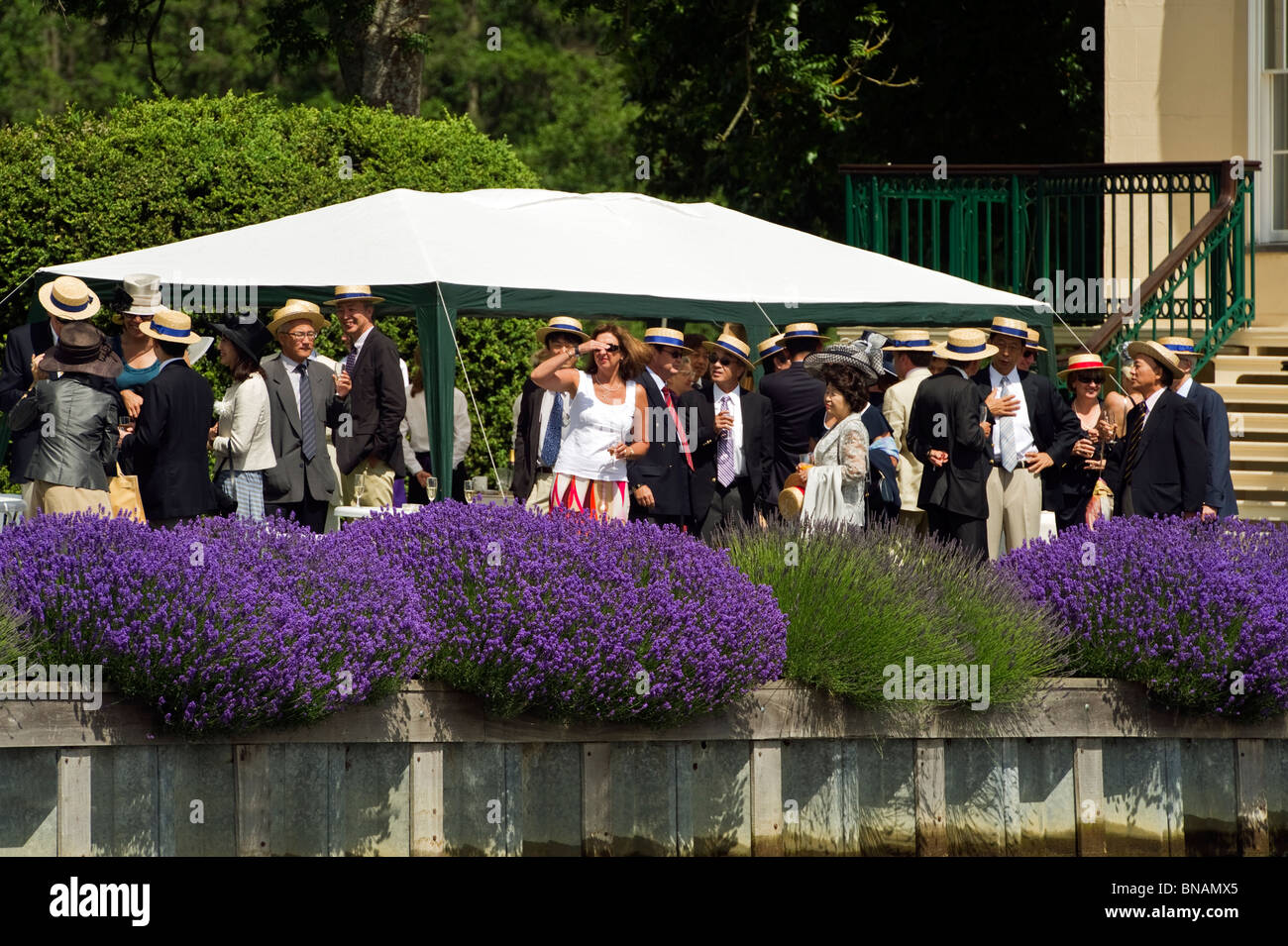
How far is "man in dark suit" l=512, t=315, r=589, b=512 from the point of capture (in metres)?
11.2

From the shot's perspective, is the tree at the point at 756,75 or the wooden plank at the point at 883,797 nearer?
the wooden plank at the point at 883,797

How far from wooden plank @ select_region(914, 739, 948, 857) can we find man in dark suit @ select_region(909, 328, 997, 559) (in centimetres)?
220

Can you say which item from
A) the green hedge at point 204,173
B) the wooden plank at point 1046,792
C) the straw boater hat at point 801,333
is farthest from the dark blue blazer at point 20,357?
the wooden plank at point 1046,792

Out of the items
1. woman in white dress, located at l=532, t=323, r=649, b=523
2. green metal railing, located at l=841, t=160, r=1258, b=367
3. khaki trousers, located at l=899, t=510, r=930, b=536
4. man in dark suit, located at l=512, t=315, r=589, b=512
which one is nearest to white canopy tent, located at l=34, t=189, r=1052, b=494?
man in dark suit, located at l=512, t=315, r=589, b=512

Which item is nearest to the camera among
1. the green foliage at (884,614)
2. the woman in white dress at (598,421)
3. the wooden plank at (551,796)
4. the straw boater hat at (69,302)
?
the wooden plank at (551,796)

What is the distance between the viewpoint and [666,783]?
8016 millimetres

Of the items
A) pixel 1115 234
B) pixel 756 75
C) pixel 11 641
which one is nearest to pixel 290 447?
pixel 11 641

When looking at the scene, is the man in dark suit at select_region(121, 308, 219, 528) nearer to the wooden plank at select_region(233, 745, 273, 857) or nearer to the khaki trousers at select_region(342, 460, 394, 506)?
the khaki trousers at select_region(342, 460, 394, 506)

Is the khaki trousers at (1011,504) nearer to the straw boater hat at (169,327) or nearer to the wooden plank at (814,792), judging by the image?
the wooden plank at (814,792)

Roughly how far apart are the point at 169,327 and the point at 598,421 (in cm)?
226

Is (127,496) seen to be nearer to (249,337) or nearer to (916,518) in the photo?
(249,337)

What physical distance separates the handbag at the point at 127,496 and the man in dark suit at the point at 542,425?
7.13 feet

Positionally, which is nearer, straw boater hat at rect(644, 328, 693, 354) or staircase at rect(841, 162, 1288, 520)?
straw boater hat at rect(644, 328, 693, 354)

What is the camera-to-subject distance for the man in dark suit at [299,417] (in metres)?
10.6
